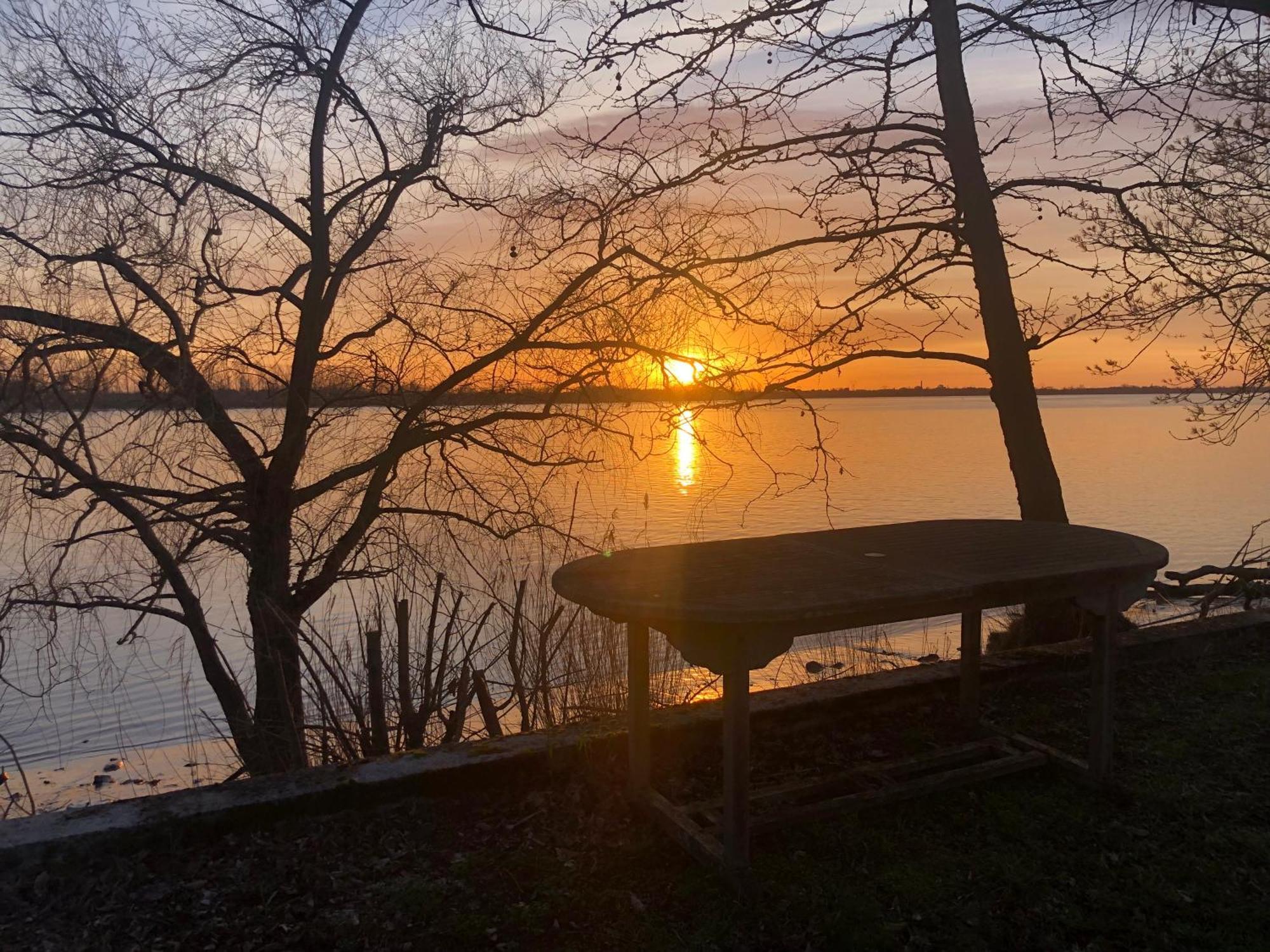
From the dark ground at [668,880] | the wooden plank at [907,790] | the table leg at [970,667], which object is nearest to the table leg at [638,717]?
the dark ground at [668,880]

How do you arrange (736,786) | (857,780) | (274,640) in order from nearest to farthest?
(736,786) → (857,780) → (274,640)

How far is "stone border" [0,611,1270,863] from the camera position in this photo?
2916 millimetres

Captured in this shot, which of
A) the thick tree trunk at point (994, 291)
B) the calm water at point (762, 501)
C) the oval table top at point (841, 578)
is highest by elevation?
the thick tree trunk at point (994, 291)

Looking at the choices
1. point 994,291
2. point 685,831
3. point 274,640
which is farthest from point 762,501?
point 685,831

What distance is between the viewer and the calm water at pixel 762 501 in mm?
6465

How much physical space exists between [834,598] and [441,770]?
5.25 ft

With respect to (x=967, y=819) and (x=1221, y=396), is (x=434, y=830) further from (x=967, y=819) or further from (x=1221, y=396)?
(x=1221, y=396)

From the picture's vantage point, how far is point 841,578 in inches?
118

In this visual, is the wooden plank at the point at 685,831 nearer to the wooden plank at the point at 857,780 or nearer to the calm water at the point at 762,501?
the wooden plank at the point at 857,780

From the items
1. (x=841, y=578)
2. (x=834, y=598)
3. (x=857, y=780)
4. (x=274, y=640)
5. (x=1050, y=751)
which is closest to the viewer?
(x=834, y=598)

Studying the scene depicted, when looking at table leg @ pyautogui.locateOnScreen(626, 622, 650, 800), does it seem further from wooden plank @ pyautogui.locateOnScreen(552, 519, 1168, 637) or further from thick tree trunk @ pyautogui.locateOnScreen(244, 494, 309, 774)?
thick tree trunk @ pyautogui.locateOnScreen(244, 494, 309, 774)

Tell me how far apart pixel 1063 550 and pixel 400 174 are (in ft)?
14.3

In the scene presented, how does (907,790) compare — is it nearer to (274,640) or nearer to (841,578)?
(841,578)

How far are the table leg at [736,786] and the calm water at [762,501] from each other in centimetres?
231
